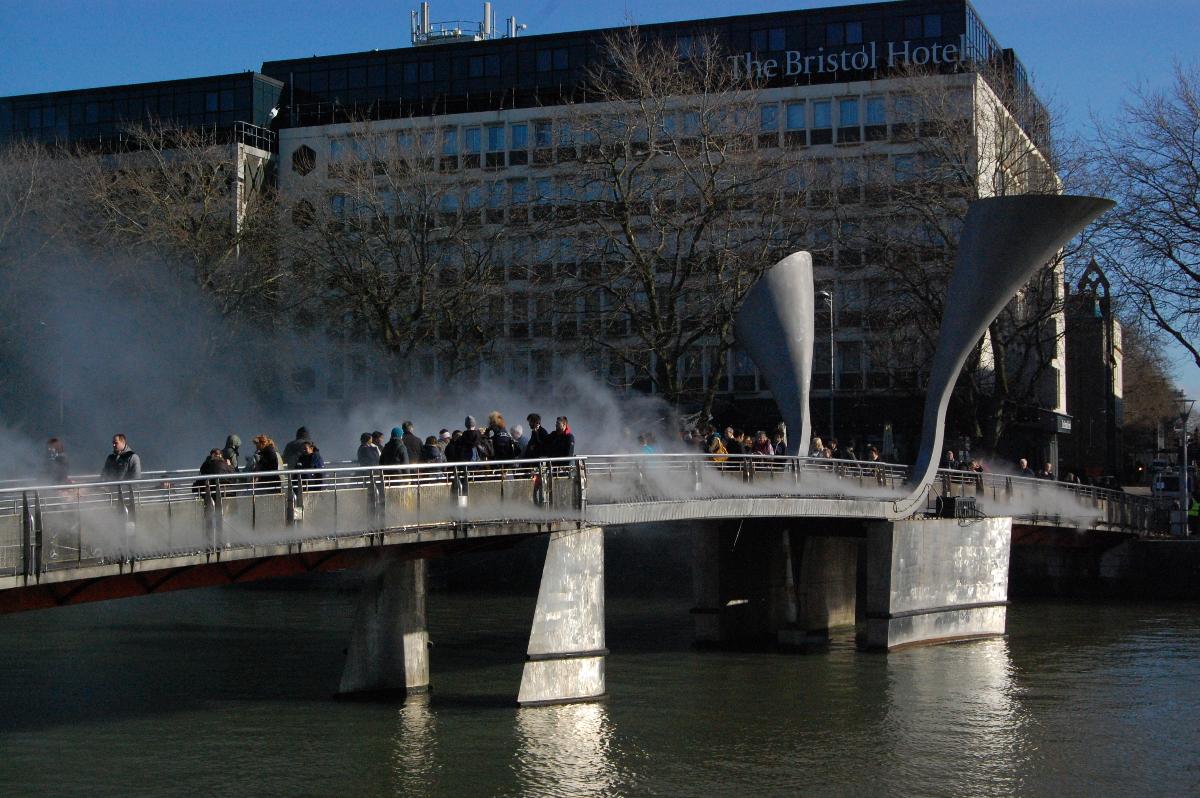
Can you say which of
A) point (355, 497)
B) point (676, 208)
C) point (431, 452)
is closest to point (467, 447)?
point (431, 452)

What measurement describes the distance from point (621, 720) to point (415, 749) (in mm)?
3479

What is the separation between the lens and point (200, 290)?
5066 cm

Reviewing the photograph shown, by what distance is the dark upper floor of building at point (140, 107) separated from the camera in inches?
3034

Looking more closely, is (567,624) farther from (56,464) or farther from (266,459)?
(56,464)

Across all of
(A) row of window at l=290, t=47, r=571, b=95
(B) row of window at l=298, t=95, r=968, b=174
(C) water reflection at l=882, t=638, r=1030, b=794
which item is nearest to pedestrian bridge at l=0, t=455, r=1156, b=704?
(C) water reflection at l=882, t=638, r=1030, b=794

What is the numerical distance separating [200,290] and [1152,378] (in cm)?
9294

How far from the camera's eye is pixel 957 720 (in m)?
24.4

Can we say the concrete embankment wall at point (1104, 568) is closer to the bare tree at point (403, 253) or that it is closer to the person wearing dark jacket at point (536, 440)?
the bare tree at point (403, 253)

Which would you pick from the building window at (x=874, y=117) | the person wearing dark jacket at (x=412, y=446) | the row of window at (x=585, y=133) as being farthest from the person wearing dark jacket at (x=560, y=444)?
the building window at (x=874, y=117)

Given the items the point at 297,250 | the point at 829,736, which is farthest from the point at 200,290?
the point at 829,736

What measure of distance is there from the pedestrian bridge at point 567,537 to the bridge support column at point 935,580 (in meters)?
0.04

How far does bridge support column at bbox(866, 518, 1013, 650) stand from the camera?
31.3 m

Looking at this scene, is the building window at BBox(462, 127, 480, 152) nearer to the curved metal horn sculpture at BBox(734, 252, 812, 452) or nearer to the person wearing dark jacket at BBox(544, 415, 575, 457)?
the curved metal horn sculpture at BBox(734, 252, 812, 452)

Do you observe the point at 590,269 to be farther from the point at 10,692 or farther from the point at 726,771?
the point at 726,771
